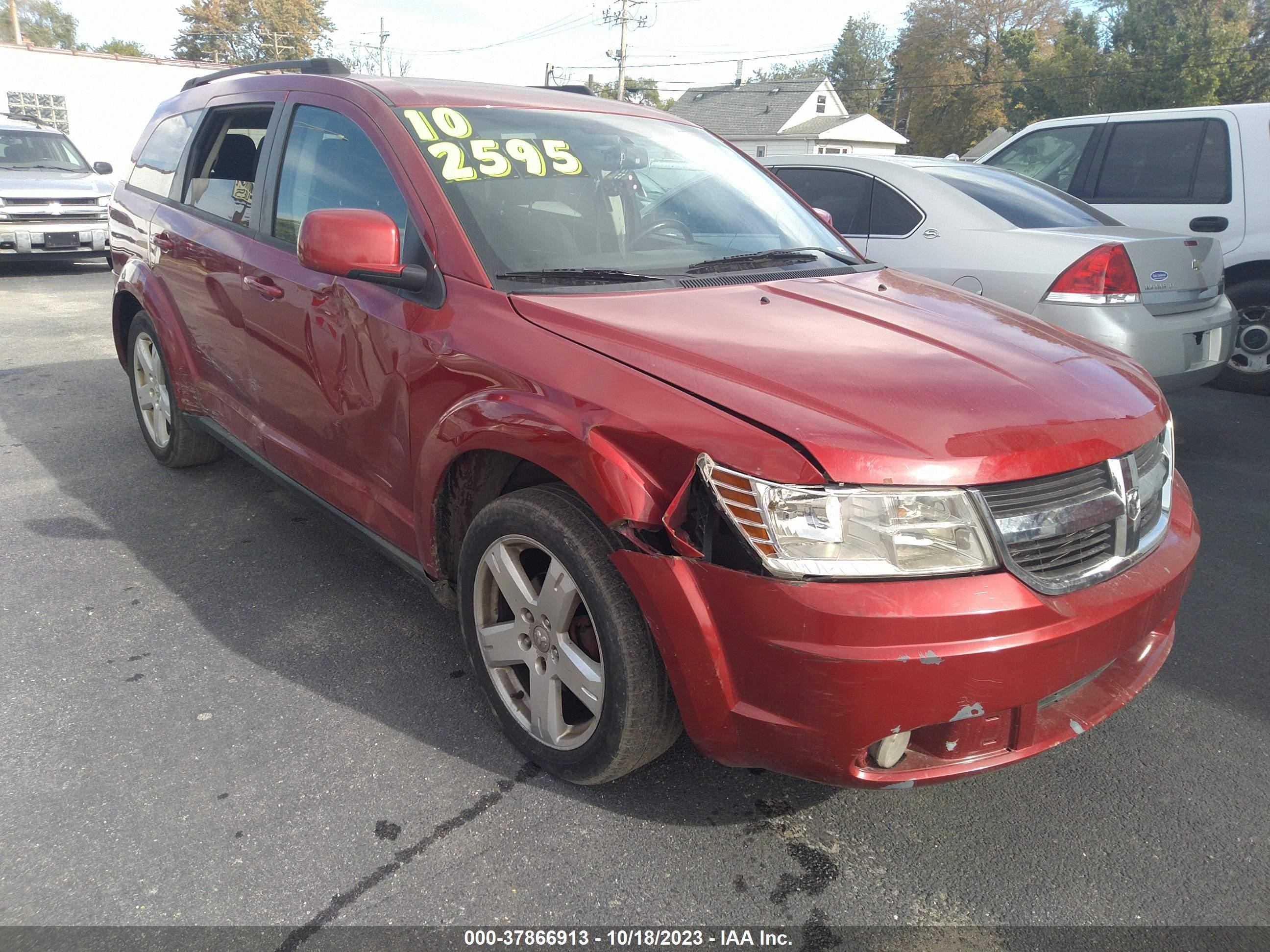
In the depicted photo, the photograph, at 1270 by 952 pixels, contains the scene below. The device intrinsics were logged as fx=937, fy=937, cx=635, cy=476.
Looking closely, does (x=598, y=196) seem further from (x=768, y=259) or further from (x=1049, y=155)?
(x=1049, y=155)

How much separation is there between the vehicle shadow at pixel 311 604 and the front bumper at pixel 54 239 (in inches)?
307

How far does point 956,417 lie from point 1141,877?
120 centimetres

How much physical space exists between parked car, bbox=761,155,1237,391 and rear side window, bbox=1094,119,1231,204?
1.37 m

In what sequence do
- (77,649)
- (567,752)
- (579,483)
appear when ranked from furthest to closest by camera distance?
(77,649) → (567,752) → (579,483)

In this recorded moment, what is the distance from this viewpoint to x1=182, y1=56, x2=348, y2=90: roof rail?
3400 mm

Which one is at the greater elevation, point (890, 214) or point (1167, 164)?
point (1167, 164)

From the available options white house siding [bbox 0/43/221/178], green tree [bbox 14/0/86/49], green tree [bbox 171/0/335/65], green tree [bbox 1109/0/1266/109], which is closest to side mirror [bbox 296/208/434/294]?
white house siding [bbox 0/43/221/178]

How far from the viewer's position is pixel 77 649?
3.08 m

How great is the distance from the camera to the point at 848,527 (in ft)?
6.11

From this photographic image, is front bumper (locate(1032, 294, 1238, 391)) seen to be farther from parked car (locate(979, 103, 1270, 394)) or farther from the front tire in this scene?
the front tire

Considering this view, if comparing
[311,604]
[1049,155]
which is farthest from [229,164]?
[1049,155]

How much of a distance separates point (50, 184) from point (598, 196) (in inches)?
466

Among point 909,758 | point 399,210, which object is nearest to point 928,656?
point 909,758

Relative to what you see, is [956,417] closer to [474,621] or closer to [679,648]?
[679,648]
